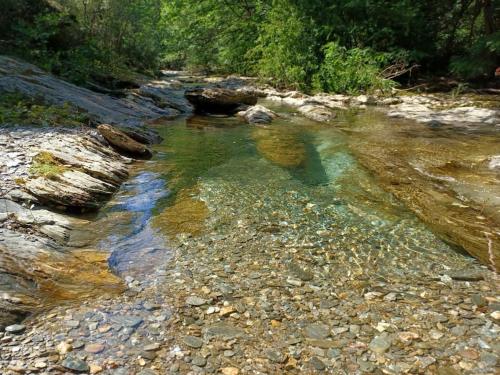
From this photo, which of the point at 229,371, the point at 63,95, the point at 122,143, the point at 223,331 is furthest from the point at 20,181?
the point at 63,95

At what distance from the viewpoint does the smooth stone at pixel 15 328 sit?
3146 mm

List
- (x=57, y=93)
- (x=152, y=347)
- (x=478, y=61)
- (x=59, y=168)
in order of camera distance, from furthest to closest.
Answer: (x=478, y=61), (x=57, y=93), (x=59, y=168), (x=152, y=347)

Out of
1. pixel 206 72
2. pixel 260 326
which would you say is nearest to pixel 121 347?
pixel 260 326

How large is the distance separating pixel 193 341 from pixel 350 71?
1730cm

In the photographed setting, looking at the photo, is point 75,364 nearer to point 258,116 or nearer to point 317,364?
point 317,364

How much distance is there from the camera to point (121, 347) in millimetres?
3143

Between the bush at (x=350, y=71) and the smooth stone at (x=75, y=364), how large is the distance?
17.4m

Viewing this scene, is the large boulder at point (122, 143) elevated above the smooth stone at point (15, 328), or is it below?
above

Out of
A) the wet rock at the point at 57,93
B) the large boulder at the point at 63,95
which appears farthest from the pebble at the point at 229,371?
the wet rock at the point at 57,93

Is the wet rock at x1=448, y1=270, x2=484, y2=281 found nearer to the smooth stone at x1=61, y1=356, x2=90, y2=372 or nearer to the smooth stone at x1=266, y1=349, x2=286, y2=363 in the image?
the smooth stone at x1=266, y1=349, x2=286, y2=363

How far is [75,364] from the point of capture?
2.91m

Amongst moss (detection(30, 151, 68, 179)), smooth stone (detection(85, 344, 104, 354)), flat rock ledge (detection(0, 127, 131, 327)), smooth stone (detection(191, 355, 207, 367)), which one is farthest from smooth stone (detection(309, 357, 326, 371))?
moss (detection(30, 151, 68, 179))

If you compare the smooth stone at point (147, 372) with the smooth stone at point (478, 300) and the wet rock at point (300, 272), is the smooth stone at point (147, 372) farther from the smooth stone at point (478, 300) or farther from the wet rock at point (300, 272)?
the smooth stone at point (478, 300)

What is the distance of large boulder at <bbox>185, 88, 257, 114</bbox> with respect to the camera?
1566 cm
